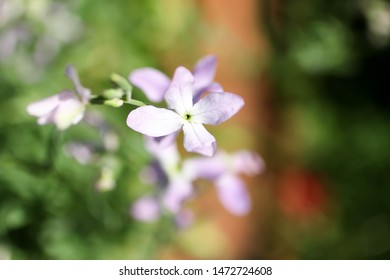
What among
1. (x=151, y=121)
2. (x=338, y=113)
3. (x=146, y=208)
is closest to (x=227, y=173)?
(x=146, y=208)

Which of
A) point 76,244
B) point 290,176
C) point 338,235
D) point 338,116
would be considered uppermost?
point 338,116

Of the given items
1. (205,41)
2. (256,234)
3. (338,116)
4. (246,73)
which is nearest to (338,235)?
(256,234)

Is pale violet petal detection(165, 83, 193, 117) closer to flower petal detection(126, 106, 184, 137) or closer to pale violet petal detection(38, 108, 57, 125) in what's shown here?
flower petal detection(126, 106, 184, 137)

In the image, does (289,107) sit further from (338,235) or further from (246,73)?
(338,235)

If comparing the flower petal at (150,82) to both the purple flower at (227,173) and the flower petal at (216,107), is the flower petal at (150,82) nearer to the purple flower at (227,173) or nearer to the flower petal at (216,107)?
the flower petal at (216,107)

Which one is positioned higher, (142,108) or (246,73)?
(246,73)

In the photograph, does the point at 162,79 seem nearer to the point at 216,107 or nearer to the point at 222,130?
the point at 216,107
